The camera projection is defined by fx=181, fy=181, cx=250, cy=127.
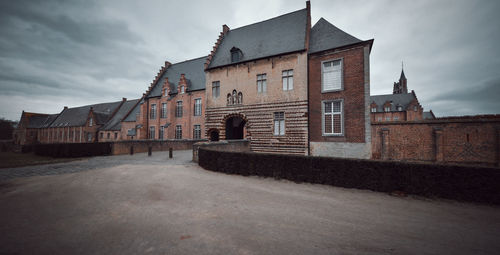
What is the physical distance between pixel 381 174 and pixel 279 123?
9735mm

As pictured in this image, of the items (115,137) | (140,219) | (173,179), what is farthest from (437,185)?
(115,137)

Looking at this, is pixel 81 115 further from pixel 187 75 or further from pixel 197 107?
pixel 197 107

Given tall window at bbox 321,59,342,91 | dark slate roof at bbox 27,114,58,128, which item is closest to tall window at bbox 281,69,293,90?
tall window at bbox 321,59,342,91

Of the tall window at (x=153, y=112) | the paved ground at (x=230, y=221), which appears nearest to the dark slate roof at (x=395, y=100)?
Answer: the paved ground at (x=230, y=221)

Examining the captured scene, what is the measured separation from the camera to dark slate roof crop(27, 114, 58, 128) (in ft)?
173

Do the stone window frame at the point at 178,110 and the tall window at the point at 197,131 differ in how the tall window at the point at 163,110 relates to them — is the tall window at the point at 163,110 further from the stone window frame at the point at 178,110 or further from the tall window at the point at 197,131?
the tall window at the point at 197,131

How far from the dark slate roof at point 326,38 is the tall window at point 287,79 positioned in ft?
7.62

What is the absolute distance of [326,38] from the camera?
1453 cm

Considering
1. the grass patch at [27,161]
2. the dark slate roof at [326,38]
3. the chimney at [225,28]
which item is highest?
the chimney at [225,28]

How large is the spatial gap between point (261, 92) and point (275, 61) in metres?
2.87

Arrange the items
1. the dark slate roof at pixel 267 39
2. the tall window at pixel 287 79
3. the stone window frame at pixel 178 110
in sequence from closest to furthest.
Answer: the tall window at pixel 287 79
the dark slate roof at pixel 267 39
the stone window frame at pixel 178 110

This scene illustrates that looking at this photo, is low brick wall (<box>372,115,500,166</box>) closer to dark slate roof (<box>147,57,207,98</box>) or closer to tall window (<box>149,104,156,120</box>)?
dark slate roof (<box>147,57,207,98</box>)

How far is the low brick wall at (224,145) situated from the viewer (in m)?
11.0

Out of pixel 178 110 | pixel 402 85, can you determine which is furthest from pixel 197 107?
pixel 402 85
